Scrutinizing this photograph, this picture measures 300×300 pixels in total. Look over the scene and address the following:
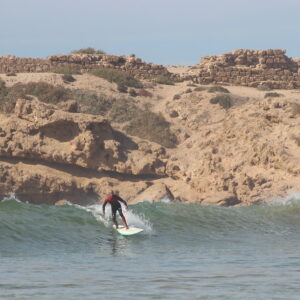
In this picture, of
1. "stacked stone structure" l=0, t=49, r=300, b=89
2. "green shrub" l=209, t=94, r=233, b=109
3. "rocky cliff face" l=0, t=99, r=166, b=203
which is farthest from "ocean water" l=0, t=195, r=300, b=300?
"stacked stone structure" l=0, t=49, r=300, b=89

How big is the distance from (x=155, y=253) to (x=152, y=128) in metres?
17.9

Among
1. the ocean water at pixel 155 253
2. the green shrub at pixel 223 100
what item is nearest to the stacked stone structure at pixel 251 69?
the green shrub at pixel 223 100

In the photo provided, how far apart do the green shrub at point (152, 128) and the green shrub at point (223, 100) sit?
370 centimetres

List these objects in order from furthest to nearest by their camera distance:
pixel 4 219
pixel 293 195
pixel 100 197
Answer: pixel 100 197, pixel 293 195, pixel 4 219

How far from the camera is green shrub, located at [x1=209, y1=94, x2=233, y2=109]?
36.2 metres

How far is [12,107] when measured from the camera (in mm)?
27500

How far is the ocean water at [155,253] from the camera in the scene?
9938 mm

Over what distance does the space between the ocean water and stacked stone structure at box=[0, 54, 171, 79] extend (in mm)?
19714

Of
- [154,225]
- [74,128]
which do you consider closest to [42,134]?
[74,128]

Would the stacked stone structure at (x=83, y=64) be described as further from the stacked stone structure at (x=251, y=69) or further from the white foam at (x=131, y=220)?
the white foam at (x=131, y=220)

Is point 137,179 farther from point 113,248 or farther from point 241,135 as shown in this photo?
point 113,248

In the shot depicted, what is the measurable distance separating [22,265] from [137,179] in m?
15.0

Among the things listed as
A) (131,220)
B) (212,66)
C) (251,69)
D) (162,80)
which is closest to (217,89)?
(162,80)

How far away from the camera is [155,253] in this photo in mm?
14234
